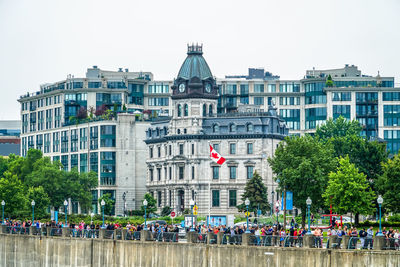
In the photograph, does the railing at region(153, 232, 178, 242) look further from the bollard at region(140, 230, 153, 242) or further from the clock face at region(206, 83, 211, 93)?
the clock face at region(206, 83, 211, 93)

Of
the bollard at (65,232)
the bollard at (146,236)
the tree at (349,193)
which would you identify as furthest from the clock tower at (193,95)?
the bollard at (146,236)

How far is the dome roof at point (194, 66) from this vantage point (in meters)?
171

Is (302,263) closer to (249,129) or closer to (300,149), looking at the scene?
(300,149)

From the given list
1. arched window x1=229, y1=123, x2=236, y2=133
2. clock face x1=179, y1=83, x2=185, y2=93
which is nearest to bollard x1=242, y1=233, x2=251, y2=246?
arched window x1=229, y1=123, x2=236, y2=133

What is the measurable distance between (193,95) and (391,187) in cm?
5677

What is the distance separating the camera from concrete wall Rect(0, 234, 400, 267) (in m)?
64.7

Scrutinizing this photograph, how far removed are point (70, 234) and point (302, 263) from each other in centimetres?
2901

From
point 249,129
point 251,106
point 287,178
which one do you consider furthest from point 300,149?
point 251,106

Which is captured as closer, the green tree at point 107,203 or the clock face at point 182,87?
the clock face at point 182,87

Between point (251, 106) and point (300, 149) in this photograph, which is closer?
point (300, 149)

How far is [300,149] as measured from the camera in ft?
428

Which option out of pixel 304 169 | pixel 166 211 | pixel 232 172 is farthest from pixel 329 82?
pixel 304 169

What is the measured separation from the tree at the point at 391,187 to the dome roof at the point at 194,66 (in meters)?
55.8

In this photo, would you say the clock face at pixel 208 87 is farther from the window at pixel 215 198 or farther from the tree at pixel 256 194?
the tree at pixel 256 194
